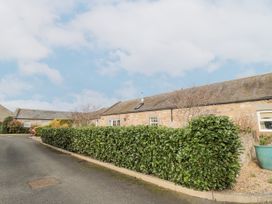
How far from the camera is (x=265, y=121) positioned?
18.0m

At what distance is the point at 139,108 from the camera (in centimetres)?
3058

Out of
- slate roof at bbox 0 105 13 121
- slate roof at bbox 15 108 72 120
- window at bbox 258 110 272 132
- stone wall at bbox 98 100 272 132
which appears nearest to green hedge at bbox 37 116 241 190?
stone wall at bbox 98 100 272 132

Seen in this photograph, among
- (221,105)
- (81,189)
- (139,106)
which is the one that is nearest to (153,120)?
(139,106)

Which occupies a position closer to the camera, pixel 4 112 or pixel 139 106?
pixel 139 106

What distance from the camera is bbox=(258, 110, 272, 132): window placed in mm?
17766

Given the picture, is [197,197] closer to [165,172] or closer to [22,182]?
[165,172]

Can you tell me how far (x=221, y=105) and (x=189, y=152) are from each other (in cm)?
1451

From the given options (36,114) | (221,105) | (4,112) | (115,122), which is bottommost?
(115,122)

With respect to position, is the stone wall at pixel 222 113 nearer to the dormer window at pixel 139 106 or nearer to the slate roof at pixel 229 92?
the slate roof at pixel 229 92

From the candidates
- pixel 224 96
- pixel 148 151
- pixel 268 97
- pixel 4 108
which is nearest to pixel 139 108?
pixel 224 96

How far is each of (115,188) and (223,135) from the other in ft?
11.7

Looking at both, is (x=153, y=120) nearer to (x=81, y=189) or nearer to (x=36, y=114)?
(x=81, y=189)

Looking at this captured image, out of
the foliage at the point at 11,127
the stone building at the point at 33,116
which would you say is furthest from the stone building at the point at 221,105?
the stone building at the point at 33,116

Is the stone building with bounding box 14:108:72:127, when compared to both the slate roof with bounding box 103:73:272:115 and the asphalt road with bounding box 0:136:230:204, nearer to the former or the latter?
the slate roof with bounding box 103:73:272:115
